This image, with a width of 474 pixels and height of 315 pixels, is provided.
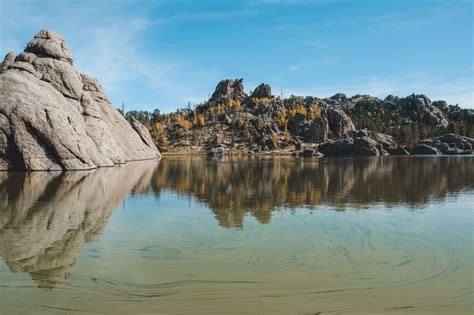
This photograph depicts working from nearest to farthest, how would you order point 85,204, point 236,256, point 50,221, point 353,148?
point 236,256
point 50,221
point 85,204
point 353,148

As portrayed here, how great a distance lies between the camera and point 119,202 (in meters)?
29.7

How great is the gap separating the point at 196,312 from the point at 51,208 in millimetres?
19267

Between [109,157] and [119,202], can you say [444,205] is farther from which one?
[109,157]

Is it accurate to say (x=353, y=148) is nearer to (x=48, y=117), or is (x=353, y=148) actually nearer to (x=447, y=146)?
(x=447, y=146)

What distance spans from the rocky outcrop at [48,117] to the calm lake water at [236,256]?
1068 inches

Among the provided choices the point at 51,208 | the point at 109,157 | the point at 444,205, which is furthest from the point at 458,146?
the point at 51,208

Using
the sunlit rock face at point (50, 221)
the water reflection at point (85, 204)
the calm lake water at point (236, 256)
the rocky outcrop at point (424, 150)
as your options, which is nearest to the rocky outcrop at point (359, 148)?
the rocky outcrop at point (424, 150)

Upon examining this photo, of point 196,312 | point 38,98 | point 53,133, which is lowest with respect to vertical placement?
point 196,312

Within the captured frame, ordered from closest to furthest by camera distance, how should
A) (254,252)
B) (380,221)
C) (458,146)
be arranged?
1. (254,252)
2. (380,221)
3. (458,146)

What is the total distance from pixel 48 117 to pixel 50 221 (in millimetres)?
38933

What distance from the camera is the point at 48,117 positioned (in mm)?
56250

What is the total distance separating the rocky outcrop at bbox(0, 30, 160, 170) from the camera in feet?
177

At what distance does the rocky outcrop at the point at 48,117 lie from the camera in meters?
53.9

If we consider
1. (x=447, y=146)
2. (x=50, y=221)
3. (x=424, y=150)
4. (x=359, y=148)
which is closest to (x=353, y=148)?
(x=359, y=148)
